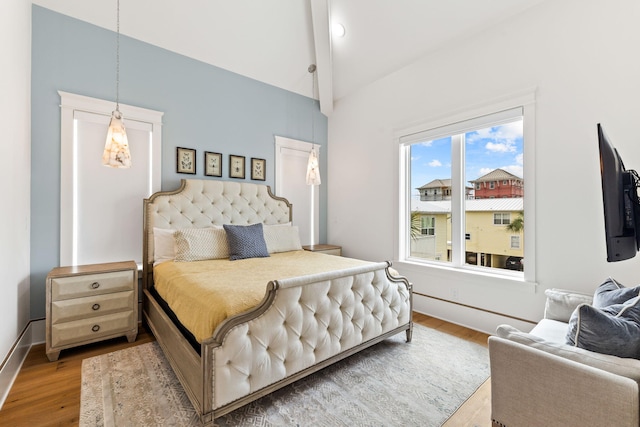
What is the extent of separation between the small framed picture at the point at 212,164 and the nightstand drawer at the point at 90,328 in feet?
5.75

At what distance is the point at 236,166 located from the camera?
148 inches

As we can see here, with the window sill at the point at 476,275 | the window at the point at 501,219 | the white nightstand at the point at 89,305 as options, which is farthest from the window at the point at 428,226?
the white nightstand at the point at 89,305

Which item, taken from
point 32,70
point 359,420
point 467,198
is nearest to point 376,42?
point 467,198

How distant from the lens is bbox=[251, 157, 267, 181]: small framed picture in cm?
391

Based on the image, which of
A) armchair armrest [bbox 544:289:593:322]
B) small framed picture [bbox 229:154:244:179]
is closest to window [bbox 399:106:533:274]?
armchair armrest [bbox 544:289:593:322]

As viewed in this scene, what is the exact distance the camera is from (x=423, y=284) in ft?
11.1

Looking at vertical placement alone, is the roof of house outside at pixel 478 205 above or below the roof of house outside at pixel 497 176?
below

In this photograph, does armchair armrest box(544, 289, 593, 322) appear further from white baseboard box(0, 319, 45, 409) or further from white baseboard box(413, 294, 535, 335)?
white baseboard box(0, 319, 45, 409)

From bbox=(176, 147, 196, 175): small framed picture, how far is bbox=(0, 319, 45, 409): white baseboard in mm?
1916

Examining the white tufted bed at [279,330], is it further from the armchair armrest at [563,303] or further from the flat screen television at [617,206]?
the flat screen television at [617,206]

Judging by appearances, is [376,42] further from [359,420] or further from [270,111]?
[359,420]

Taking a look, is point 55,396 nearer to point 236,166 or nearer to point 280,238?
point 280,238

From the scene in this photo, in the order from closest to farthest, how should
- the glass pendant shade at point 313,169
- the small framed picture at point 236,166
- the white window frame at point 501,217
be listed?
1. the white window frame at point 501,217
2. the glass pendant shade at point 313,169
3. the small framed picture at point 236,166

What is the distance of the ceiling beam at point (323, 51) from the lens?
11.1 ft
